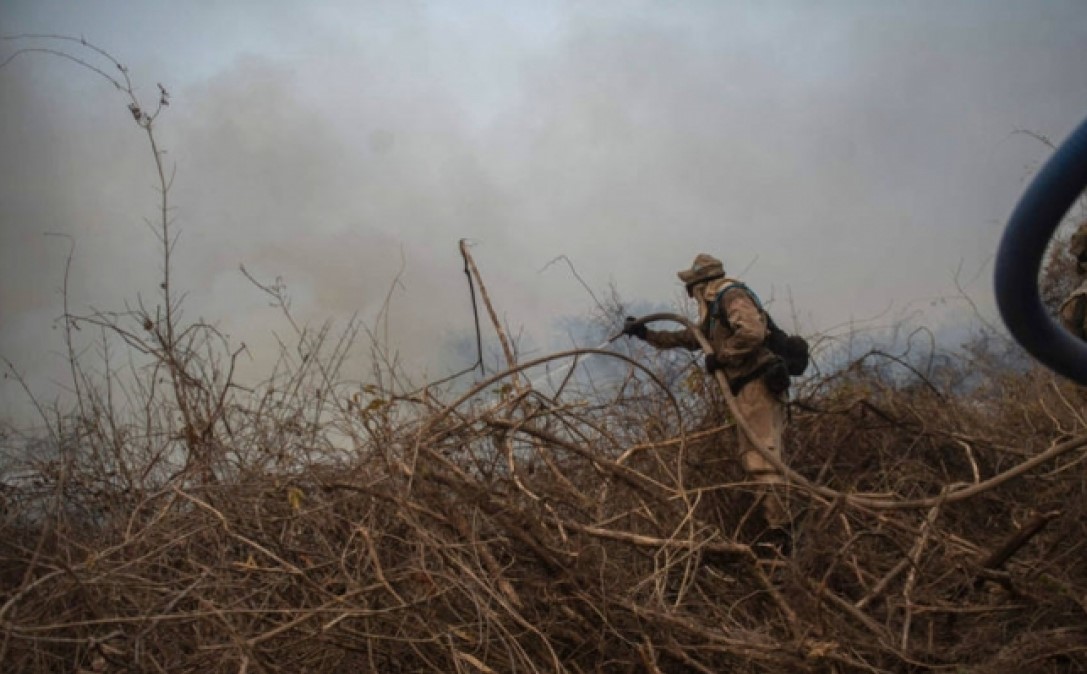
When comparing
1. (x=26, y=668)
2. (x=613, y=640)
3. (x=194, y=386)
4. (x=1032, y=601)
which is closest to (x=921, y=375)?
(x=1032, y=601)

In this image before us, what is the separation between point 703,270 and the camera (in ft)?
17.4

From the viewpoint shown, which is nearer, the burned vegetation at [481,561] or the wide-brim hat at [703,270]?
the burned vegetation at [481,561]

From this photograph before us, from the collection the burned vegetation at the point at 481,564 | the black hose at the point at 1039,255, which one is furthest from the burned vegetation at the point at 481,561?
the black hose at the point at 1039,255

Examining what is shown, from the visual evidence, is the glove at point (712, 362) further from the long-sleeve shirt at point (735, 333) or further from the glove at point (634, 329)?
the glove at point (634, 329)

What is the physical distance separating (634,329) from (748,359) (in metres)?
0.69

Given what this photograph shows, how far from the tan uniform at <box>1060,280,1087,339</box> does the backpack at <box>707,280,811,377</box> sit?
1322 millimetres

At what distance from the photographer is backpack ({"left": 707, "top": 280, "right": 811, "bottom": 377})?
203 inches

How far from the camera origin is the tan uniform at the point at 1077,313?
443cm

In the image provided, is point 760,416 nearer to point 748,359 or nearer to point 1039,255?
point 748,359

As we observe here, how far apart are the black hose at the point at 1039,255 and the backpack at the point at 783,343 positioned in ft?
11.7

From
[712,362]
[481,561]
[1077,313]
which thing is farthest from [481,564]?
[1077,313]

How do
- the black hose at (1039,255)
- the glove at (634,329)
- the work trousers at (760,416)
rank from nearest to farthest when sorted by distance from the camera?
the black hose at (1039,255) → the work trousers at (760,416) → the glove at (634,329)

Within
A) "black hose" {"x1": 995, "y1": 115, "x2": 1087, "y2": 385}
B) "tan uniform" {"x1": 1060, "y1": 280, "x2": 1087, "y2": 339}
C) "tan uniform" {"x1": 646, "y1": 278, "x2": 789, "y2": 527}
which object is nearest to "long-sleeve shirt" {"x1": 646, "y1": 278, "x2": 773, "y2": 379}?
"tan uniform" {"x1": 646, "y1": 278, "x2": 789, "y2": 527}

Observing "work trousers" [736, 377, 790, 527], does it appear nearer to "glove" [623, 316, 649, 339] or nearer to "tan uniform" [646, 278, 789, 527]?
"tan uniform" [646, 278, 789, 527]
